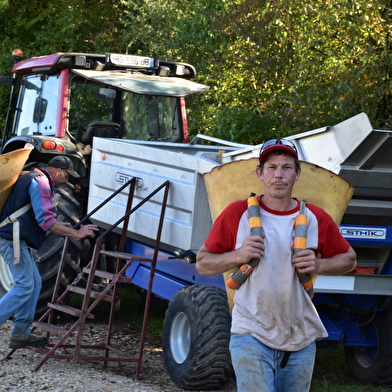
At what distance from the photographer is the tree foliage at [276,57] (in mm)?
8469

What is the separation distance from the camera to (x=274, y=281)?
2770 mm

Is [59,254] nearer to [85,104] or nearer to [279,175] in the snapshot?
[85,104]

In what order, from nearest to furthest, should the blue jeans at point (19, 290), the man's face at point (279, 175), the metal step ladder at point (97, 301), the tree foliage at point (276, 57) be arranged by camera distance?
the man's face at point (279, 175) < the metal step ladder at point (97, 301) < the blue jeans at point (19, 290) < the tree foliage at point (276, 57)

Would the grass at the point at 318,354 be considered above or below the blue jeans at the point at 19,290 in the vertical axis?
below

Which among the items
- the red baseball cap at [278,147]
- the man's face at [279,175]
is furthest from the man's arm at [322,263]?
the red baseball cap at [278,147]

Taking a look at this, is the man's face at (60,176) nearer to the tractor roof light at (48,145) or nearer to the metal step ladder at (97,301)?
the metal step ladder at (97,301)

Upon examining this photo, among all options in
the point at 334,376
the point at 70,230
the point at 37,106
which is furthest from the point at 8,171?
the point at 334,376

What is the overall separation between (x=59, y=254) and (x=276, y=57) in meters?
5.22

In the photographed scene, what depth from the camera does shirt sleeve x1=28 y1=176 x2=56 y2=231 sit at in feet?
18.1

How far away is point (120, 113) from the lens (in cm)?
778

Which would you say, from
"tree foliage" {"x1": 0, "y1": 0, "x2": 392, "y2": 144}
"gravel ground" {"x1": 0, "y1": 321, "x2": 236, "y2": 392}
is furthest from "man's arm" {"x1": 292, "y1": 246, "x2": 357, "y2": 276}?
"tree foliage" {"x1": 0, "y1": 0, "x2": 392, "y2": 144}

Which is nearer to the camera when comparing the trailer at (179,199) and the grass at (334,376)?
the trailer at (179,199)

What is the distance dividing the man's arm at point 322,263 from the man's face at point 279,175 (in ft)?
0.88

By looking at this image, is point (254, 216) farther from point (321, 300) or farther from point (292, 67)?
point (292, 67)
